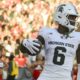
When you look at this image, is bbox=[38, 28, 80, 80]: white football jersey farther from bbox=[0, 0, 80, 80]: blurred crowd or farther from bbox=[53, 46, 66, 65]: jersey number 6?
bbox=[0, 0, 80, 80]: blurred crowd

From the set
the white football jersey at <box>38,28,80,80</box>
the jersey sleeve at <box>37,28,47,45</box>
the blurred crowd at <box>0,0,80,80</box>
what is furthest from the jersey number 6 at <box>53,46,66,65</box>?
the blurred crowd at <box>0,0,80,80</box>

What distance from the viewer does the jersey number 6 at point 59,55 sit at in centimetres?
366

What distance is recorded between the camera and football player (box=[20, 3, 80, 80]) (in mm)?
3609

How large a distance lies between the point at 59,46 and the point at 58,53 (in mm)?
66

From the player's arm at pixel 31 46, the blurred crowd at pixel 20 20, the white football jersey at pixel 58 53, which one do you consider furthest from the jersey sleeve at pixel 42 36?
the blurred crowd at pixel 20 20

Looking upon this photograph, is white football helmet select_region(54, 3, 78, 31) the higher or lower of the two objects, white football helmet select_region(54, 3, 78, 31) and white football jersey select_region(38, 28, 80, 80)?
the higher

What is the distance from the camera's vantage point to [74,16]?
3834 mm

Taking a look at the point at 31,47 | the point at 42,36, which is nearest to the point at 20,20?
the point at 42,36

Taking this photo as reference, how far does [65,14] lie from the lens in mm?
3898

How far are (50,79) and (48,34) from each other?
0.43 m

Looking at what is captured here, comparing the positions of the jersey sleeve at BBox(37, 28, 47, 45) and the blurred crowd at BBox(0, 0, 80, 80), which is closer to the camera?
the jersey sleeve at BBox(37, 28, 47, 45)

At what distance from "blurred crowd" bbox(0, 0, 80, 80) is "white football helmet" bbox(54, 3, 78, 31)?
826 cm

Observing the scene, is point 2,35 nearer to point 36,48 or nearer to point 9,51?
point 9,51

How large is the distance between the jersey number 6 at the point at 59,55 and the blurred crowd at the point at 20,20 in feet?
27.8
